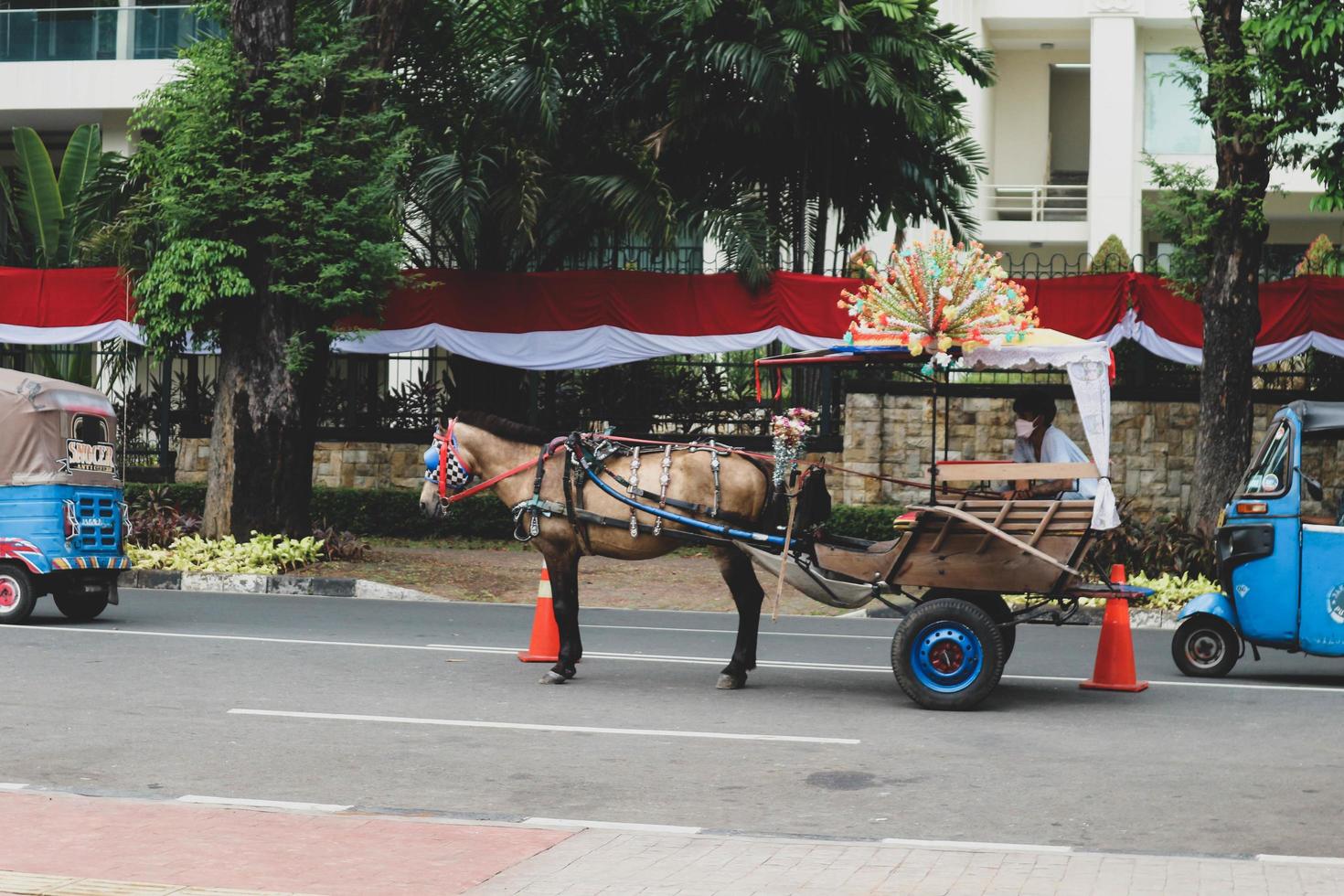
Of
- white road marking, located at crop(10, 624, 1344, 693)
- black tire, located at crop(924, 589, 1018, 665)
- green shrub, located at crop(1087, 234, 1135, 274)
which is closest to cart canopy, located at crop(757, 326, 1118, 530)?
black tire, located at crop(924, 589, 1018, 665)

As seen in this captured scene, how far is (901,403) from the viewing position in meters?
21.4

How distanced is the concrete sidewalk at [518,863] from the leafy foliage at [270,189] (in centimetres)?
1254

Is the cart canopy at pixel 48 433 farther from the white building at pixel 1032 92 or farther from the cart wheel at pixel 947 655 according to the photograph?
the white building at pixel 1032 92

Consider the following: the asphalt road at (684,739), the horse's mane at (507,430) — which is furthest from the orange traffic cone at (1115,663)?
the horse's mane at (507,430)

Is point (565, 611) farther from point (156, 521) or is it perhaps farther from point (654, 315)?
point (156, 521)

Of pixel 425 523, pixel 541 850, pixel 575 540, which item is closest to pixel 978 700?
pixel 575 540

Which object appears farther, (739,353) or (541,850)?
(739,353)

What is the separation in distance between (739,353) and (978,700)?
13.8m

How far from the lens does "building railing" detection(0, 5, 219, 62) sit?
3169 centimetres

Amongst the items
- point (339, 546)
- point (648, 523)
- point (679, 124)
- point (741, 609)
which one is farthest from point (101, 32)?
point (741, 609)

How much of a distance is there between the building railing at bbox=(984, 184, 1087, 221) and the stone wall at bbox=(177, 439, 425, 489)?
50.4 ft

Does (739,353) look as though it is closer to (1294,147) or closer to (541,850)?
(1294,147)

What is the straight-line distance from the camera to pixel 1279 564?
37.6ft

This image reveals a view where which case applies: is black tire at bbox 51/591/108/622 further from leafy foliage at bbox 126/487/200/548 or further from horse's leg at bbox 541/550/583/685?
horse's leg at bbox 541/550/583/685
